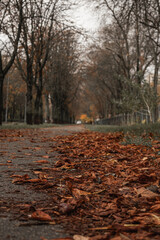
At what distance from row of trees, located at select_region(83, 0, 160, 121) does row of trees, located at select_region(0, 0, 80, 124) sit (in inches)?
127

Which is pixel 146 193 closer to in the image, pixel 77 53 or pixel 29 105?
pixel 29 105

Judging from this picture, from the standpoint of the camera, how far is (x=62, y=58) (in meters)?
30.4

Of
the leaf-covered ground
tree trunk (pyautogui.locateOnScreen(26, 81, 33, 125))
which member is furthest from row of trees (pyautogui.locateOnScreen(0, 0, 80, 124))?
the leaf-covered ground

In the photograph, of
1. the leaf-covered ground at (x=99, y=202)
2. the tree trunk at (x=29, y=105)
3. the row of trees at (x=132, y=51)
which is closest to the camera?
the leaf-covered ground at (x=99, y=202)

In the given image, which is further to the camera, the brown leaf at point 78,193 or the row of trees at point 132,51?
the row of trees at point 132,51

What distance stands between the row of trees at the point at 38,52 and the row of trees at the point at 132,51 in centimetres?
322

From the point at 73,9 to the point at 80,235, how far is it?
18145 millimetres

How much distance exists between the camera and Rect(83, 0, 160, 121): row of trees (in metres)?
11.1

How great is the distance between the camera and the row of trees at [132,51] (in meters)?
11.1

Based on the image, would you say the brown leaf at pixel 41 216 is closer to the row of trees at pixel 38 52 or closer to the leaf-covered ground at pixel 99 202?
the leaf-covered ground at pixel 99 202

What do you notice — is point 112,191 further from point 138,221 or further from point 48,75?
point 48,75

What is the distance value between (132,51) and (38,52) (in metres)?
11.1

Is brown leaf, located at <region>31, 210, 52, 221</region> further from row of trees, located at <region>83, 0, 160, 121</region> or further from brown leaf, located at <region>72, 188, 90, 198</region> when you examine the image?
row of trees, located at <region>83, 0, 160, 121</region>

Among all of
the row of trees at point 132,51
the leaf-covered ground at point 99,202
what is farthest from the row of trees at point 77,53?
the leaf-covered ground at point 99,202
